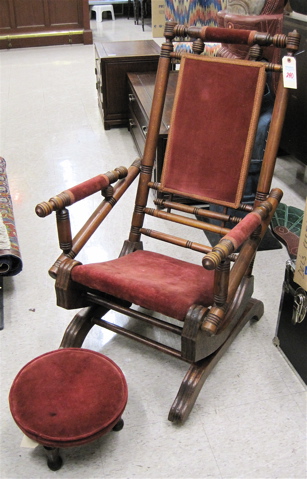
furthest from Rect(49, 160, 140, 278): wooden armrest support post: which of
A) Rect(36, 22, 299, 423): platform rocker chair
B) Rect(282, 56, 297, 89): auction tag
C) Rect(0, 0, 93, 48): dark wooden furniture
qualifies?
Rect(0, 0, 93, 48): dark wooden furniture

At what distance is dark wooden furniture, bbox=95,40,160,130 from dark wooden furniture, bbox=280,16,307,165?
49.9 inches

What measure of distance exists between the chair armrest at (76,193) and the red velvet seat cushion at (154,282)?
234mm

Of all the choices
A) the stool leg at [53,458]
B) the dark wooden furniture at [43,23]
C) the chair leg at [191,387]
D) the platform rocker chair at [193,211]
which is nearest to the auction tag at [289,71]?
the platform rocker chair at [193,211]

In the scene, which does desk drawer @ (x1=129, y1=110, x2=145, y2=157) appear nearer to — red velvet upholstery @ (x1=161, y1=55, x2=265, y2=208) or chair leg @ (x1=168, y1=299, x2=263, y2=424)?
red velvet upholstery @ (x1=161, y1=55, x2=265, y2=208)

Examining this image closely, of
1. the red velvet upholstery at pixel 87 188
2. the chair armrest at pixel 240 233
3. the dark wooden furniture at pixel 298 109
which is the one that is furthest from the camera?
the dark wooden furniture at pixel 298 109

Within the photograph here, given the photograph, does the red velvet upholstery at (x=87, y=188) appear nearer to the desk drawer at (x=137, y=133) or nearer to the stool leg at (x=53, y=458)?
the stool leg at (x=53, y=458)

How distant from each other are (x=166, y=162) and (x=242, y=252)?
1.66 feet

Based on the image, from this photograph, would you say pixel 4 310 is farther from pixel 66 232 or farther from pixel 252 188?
pixel 252 188

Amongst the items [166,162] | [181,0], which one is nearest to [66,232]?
[166,162]

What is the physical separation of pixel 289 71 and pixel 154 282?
858 millimetres

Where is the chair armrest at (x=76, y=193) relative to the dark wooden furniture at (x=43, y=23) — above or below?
above

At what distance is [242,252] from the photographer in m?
1.79

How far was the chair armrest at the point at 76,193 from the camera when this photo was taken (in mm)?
1652

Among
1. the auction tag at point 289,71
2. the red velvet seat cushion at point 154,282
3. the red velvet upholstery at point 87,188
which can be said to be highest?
the auction tag at point 289,71
